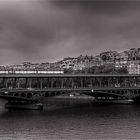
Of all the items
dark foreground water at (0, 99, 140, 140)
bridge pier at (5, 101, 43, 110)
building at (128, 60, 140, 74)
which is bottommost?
dark foreground water at (0, 99, 140, 140)

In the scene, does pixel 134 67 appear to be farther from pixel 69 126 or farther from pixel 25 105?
pixel 69 126

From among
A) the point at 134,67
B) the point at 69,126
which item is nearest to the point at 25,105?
the point at 69,126

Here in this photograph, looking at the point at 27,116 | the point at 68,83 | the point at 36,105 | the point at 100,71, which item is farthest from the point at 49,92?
the point at 100,71

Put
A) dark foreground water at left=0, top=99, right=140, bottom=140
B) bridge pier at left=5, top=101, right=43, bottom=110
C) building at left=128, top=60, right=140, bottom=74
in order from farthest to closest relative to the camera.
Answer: building at left=128, top=60, right=140, bottom=74 < bridge pier at left=5, top=101, right=43, bottom=110 < dark foreground water at left=0, top=99, right=140, bottom=140

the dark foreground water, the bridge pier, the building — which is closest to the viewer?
the dark foreground water

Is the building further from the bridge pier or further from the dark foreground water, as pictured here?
the dark foreground water

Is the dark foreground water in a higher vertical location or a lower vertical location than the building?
lower

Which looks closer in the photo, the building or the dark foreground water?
the dark foreground water

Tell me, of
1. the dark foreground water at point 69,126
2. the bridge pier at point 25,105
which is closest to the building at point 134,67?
the bridge pier at point 25,105

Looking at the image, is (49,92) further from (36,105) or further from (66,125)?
(66,125)

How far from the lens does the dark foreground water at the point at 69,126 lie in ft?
159

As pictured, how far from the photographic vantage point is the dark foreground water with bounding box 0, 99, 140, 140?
48469 mm

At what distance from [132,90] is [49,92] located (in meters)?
28.9

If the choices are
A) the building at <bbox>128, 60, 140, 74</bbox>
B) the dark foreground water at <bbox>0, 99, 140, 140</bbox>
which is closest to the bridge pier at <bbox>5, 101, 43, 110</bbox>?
the dark foreground water at <bbox>0, 99, 140, 140</bbox>
